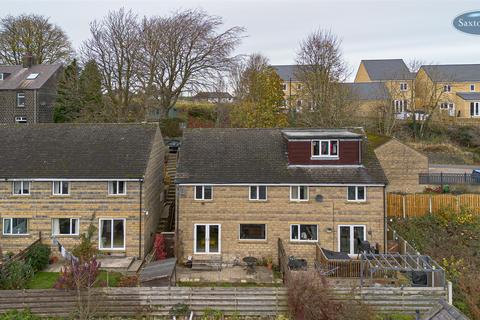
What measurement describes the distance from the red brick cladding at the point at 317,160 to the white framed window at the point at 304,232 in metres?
3.61

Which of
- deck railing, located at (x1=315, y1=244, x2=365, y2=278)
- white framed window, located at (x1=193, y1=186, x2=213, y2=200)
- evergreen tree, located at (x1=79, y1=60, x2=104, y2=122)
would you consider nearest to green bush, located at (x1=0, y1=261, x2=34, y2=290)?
white framed window, located at (x1=193, y1=186, x2=213, y2=200)

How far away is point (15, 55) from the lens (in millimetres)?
59500

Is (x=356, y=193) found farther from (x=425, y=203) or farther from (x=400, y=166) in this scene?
(x=400, y=166)

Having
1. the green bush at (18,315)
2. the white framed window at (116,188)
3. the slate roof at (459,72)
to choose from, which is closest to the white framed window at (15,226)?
the white framed window at (116,188)

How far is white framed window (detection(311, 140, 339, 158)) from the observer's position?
2444 centimetres

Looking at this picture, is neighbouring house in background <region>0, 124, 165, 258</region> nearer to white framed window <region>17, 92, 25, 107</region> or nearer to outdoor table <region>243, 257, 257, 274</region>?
outdoor table <region>243, 257, 257, 274</region>

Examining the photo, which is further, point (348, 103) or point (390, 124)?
point (390, 124)

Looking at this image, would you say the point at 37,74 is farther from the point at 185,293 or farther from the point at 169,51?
the point at 185,293

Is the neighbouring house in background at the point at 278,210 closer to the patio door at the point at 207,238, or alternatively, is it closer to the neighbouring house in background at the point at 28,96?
the patio door at the point at 207,238

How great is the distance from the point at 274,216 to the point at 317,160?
411cm

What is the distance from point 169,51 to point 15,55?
28.6 meters

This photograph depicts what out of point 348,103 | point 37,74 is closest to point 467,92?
point 348,103

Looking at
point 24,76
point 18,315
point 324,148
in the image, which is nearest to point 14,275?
point 18,315

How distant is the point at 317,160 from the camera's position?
2444 cm
